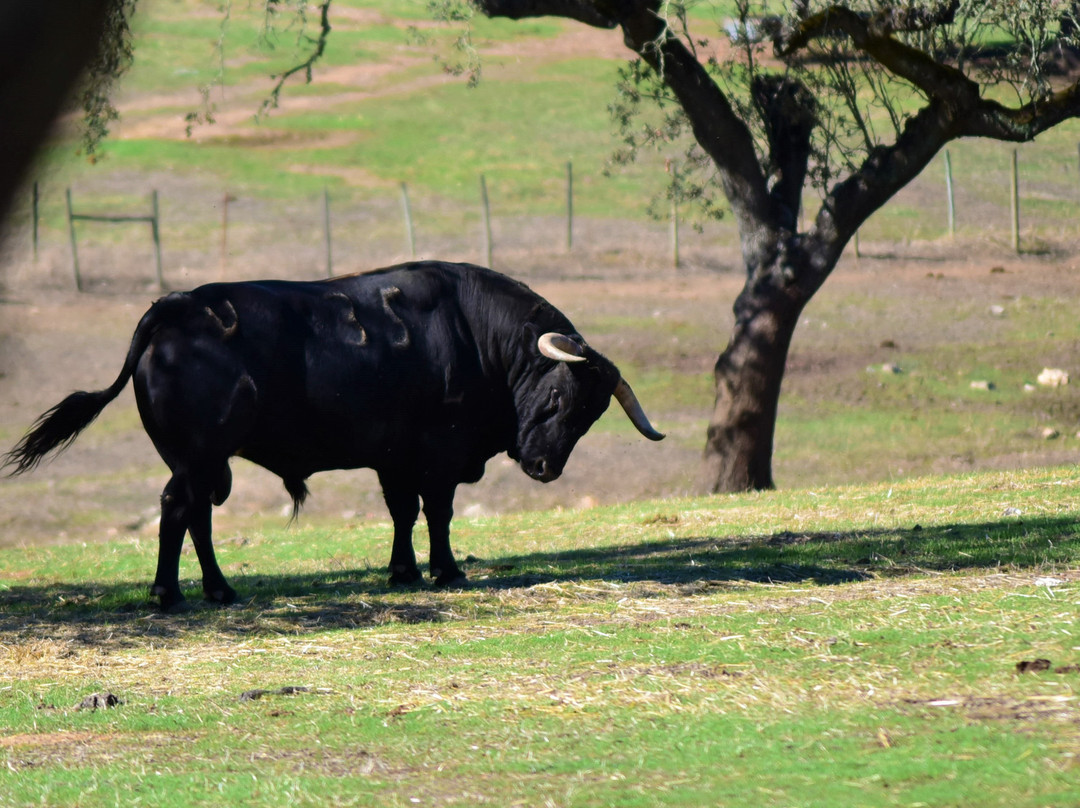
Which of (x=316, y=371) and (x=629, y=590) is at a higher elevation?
(x=316, y=371)

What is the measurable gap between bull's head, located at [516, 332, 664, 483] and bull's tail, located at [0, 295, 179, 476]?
271 cm

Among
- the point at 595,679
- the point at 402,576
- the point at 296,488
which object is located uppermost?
the point at 296,488

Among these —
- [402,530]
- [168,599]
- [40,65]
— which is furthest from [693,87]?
[40,65]

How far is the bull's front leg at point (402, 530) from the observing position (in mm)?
10555

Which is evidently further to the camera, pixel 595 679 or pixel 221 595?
pixel 221 595

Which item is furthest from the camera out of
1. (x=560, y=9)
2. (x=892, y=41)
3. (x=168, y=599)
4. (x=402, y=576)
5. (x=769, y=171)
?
(x=769, y=171)

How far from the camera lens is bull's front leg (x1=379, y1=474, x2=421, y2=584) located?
10555mm

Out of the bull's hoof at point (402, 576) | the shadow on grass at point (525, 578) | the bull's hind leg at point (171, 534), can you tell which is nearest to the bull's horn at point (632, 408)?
the shadow on grass at point (525, 578)

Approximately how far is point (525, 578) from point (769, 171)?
26.2 ft

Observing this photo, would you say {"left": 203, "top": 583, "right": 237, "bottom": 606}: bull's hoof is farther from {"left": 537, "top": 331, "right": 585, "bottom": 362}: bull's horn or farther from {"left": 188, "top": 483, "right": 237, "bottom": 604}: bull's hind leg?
{"left": 537, "top": 331, "right": 585, "bottom": 362}: bull's horn

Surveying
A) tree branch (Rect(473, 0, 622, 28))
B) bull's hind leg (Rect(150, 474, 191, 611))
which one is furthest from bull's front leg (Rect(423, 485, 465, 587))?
tree branch (Rect(473, 0, 622, 28))

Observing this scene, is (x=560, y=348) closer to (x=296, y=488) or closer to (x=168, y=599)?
(x=296, y=488)

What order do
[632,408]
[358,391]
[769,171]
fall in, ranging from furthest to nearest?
[769,171] → [632,408] → [358,391]

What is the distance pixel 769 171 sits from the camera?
16.6m
